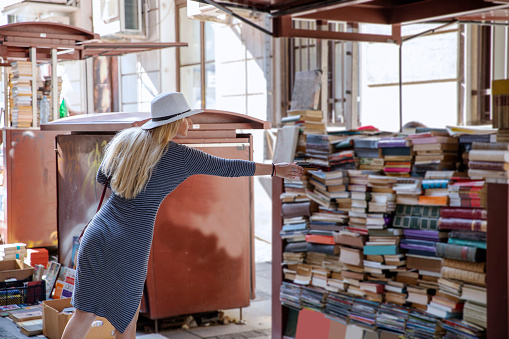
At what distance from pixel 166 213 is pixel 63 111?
16.0 feet

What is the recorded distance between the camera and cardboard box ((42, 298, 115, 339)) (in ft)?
14.8

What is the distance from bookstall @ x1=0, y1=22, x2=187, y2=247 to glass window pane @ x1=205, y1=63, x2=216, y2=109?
171 inches

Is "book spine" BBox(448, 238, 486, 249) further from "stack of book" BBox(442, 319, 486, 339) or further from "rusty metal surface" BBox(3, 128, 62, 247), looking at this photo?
"rusty metal surface" BBox(3, 128, 62, 247)

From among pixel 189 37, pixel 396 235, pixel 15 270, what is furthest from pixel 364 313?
pixel 189 37

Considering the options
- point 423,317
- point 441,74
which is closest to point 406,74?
point 441,74

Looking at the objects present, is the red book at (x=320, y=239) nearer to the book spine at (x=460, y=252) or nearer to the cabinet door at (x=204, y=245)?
the book spine at (x=460, y=252)

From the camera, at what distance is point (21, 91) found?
8039mm

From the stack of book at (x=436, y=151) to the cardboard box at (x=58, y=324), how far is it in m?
2.41

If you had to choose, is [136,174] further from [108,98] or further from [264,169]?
[108,98]

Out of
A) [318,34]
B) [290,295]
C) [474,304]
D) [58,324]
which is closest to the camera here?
[474,304]

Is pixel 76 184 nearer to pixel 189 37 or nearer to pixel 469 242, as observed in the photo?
pixel 469 242

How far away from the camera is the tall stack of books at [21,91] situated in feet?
26.4

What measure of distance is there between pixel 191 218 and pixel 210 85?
275 inches

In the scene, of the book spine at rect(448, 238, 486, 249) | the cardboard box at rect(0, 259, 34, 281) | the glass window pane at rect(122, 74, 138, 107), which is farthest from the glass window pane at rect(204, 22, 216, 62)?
the book spine at rect(448, 238, 486, 249)
